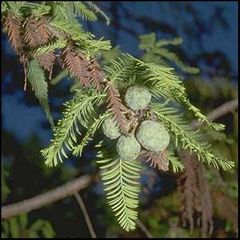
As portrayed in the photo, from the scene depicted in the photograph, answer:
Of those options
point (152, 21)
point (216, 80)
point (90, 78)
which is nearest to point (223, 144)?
point (216, 80)

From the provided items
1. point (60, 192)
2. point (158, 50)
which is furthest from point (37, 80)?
point (60, 192)

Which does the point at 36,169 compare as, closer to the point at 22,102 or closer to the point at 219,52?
the point at 22,102

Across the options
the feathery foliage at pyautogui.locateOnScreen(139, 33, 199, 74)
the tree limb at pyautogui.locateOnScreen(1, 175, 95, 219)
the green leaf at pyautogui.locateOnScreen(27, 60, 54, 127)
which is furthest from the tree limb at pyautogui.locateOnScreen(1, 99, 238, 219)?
the green leaf at pyautogui.locateOnScreen(27, 60, 54, 127)

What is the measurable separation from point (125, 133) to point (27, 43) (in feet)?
0.65

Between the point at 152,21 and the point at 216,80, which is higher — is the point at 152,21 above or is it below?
above

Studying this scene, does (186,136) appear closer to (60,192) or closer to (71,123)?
(71,123)

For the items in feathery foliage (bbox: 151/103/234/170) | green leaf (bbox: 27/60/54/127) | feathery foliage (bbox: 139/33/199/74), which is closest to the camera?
feathery foliage (bbox: 151/103/234/170)

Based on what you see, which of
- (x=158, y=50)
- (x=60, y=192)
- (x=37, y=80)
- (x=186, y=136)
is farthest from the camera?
(x=60, y=192)

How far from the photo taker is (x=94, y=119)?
52 cm

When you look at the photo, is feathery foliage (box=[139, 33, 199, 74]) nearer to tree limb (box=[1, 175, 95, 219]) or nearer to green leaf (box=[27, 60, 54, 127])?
tree limb (box=[1, 175, 95, 219])

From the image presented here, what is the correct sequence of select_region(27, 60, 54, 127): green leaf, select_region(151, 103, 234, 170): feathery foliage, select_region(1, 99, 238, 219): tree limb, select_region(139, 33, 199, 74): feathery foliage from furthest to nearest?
select_region(1, 99, 238, 219): tree limb → select_region(139, 33, 199, 74): feathery foliage → select_region(27, 60, 54, 127): green leaf → select_region(151, 103, 234, 170): feathery foliage

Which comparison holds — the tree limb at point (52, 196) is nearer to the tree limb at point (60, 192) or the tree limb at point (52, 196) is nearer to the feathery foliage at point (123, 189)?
the tree limb at point (60, 192)

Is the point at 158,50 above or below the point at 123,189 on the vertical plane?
above

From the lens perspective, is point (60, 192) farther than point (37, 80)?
Yes
